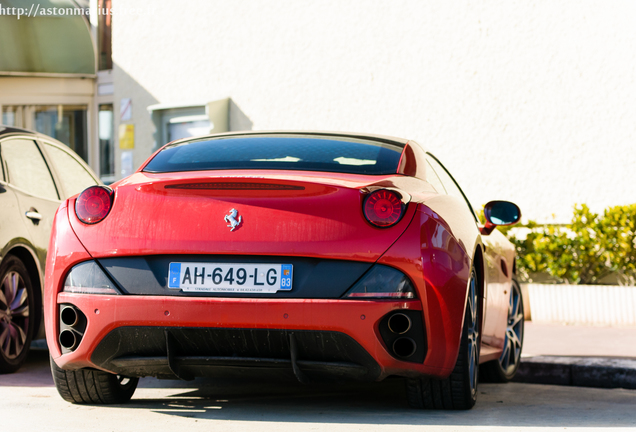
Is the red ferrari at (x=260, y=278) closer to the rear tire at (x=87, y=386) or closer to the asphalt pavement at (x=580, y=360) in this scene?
the rear tire at (x=87, y=386)

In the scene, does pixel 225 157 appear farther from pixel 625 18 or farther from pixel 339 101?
pixel 339 101

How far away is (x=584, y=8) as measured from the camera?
10531 millimetres

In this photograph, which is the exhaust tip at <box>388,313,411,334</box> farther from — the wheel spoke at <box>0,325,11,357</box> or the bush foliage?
the bush foliage

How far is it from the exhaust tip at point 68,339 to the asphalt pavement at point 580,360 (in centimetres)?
340

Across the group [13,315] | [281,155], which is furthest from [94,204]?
[13,315]

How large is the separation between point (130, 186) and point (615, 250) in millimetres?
6546

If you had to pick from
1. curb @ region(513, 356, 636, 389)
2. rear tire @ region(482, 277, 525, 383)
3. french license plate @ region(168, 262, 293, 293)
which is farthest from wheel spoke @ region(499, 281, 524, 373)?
french license plate @ region(168, 262, 293, 293)

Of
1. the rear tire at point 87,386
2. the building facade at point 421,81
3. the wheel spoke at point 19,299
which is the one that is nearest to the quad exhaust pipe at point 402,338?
the rear tire at point 87,386

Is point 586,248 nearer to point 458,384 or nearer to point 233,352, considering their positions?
point 458,384

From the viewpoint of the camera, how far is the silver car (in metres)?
5.68

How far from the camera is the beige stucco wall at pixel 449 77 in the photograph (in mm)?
10383

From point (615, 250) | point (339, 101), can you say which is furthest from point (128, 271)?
point (339, 101)

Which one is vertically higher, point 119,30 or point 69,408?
point 119,30

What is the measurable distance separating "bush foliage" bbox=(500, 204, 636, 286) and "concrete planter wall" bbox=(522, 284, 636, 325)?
0.21 metres
